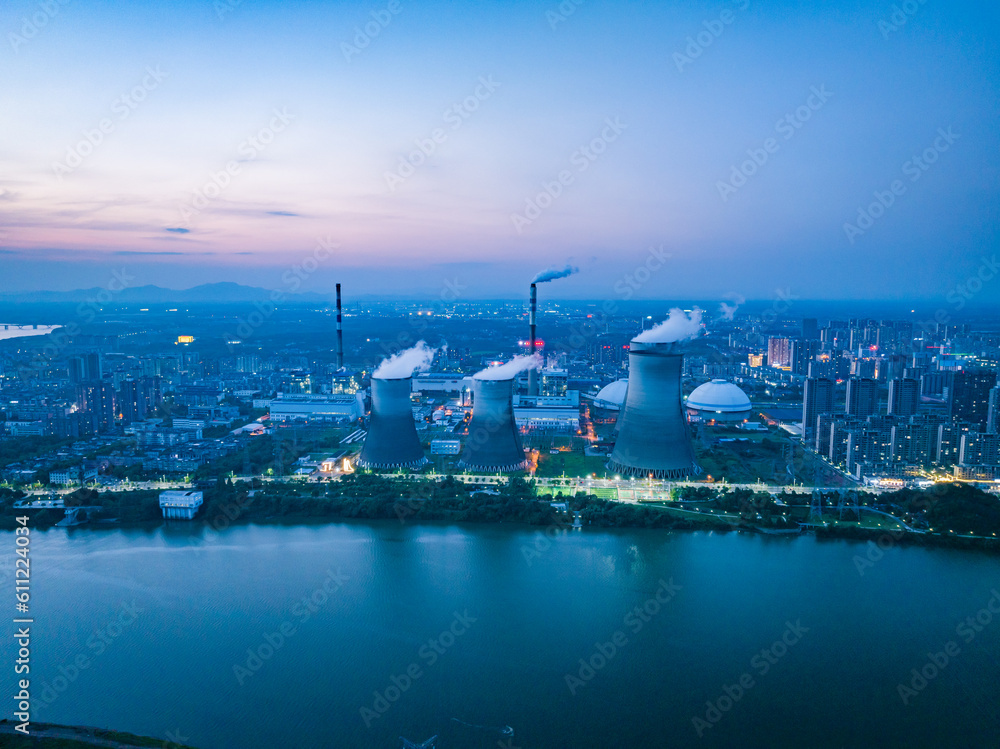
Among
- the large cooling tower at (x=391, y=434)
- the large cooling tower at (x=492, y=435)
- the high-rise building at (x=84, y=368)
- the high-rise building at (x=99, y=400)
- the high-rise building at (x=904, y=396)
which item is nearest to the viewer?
the large cooling tower at (x=492, y=435)

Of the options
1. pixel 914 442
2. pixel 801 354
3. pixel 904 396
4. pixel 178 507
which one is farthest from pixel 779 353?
pixel 178 507

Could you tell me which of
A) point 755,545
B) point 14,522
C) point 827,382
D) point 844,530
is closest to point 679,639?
point 755,545

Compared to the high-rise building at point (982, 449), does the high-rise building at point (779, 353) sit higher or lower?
higher

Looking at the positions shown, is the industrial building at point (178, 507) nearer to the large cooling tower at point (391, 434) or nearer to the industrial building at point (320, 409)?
the large cooling tower at point (391, 434)

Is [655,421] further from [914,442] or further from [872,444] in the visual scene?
[914,442]

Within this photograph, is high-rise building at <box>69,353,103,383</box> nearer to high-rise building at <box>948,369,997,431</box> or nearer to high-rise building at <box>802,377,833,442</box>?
high-rise building at <box>802,377,833,442</box>

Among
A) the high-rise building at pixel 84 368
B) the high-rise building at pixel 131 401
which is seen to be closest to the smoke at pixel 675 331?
the high-rise building at pixel 131 401

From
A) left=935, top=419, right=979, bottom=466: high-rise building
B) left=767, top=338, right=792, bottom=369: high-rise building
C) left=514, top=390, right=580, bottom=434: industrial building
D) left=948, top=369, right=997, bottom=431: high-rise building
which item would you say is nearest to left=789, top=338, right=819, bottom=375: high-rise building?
left=767, top=338, right=792, bottom=369: high-rise building
